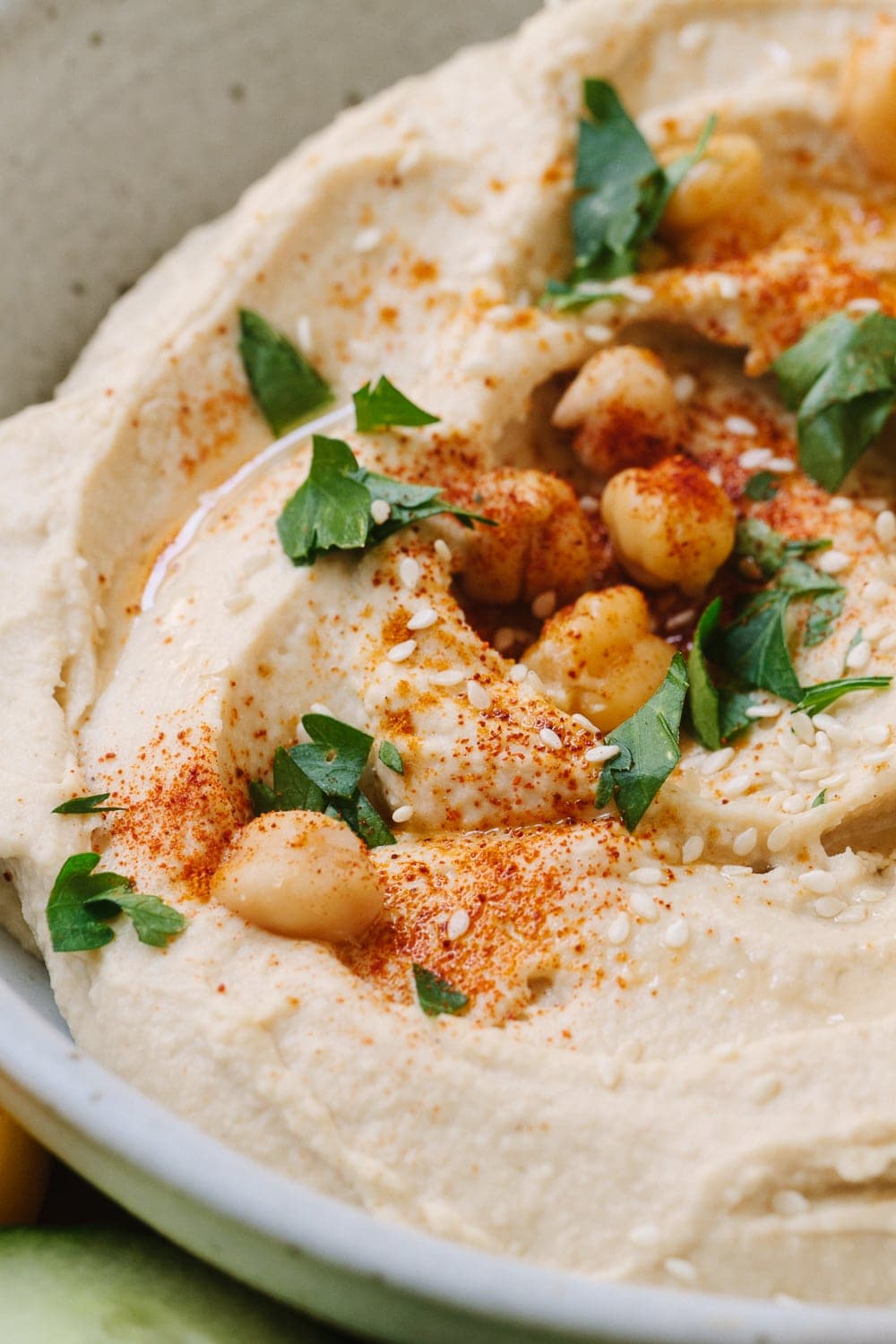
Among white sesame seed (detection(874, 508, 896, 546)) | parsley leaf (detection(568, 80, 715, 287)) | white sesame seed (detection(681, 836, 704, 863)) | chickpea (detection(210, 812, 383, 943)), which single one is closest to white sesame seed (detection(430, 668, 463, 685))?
chickpea (detection(210, 812, 383, 943))

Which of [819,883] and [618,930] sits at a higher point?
[618,930]

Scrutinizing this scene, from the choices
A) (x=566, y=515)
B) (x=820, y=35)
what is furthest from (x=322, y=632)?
(x=820, y=35)

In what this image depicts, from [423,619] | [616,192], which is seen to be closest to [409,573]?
[423,619]

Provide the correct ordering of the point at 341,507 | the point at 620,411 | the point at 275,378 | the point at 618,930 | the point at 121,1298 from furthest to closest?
the point at 275,378 → the point at 620,411 → the point at 341,507 → the point at 618,930 → the point at 121,1298

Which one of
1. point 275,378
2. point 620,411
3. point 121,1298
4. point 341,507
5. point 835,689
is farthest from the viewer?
point 275,378

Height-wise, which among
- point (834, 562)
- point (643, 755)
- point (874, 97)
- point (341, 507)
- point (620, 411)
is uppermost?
point (341, 507)

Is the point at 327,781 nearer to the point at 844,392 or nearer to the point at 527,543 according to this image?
the point at 527,543

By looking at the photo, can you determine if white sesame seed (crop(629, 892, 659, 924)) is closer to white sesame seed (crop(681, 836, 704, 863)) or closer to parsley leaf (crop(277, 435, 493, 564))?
white sesame seed (crop(681, 836, 704, 863))
